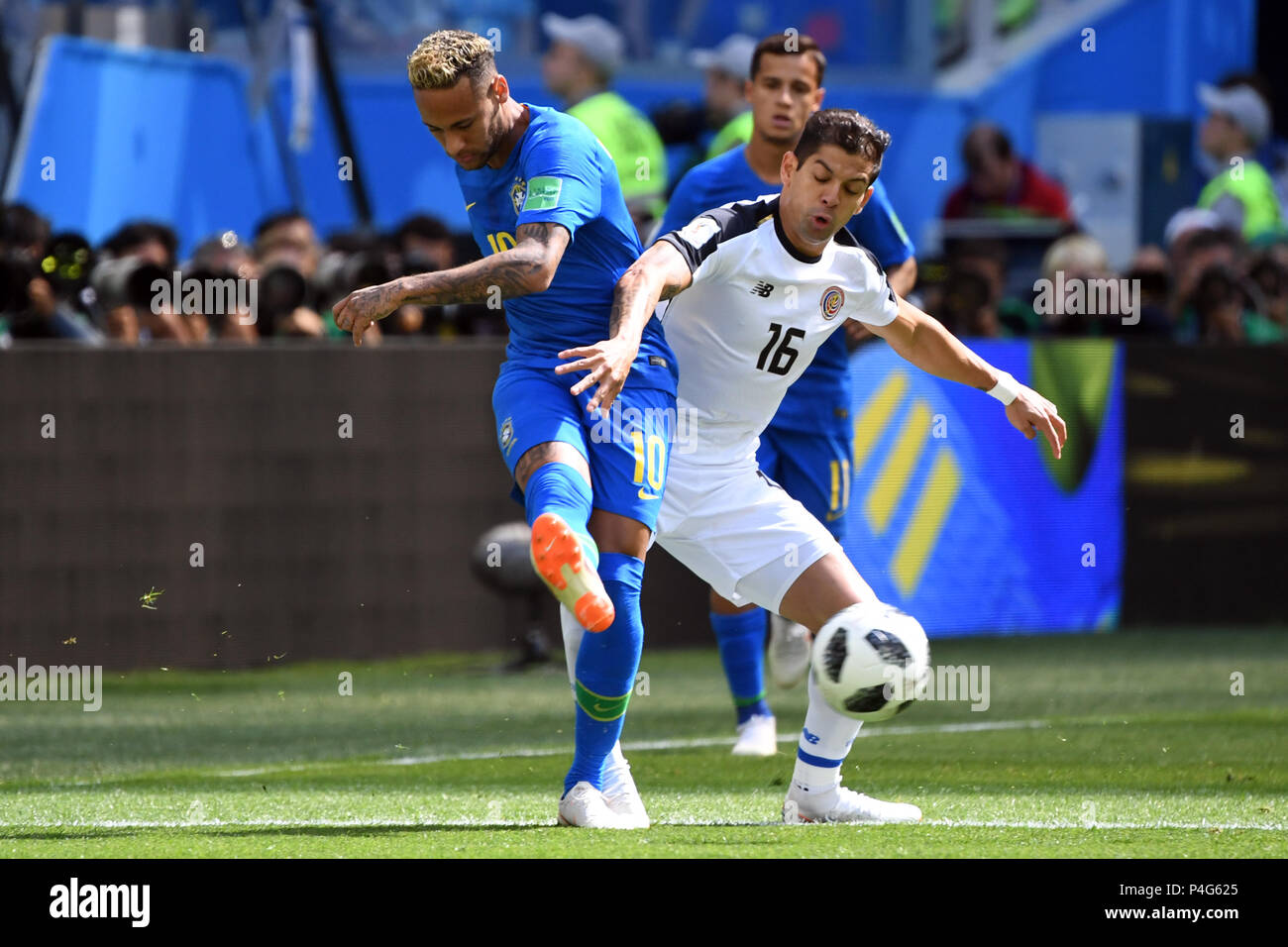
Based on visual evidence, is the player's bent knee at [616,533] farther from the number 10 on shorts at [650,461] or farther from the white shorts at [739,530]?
the white shorts at [739,530]

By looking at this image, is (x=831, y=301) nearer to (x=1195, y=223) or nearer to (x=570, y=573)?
(x=570, y=573)

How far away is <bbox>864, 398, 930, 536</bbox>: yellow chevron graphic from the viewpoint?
12.2 metres

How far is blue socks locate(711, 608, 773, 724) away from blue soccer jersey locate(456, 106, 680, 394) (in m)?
2.27

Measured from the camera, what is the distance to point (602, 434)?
242 inches

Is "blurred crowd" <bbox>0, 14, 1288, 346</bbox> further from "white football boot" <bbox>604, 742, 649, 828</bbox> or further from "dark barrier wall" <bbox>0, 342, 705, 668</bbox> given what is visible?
"white football boot" <bbox>604, 742, 649, 828</bbox>

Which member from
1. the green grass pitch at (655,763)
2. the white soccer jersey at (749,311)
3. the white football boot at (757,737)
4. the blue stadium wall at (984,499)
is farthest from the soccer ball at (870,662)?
the blue stadium wall at (984,499)

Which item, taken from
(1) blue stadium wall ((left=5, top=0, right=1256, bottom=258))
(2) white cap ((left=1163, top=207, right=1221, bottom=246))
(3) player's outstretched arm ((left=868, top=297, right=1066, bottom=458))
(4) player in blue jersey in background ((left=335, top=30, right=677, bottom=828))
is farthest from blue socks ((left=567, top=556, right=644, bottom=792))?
(2) white cap ((left=1163, top=207, right=1221, bottom=246))

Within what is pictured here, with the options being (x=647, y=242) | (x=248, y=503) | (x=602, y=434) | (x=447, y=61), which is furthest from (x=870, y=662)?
(x=248, y=503)

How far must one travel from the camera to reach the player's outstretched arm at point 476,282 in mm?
5641

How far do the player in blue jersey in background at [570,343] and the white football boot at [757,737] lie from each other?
2126 mm

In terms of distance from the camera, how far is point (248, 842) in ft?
18.9

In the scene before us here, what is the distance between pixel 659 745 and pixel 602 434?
2.87 metres

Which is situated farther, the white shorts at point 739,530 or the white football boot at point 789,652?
the white football boot at point 789,652
